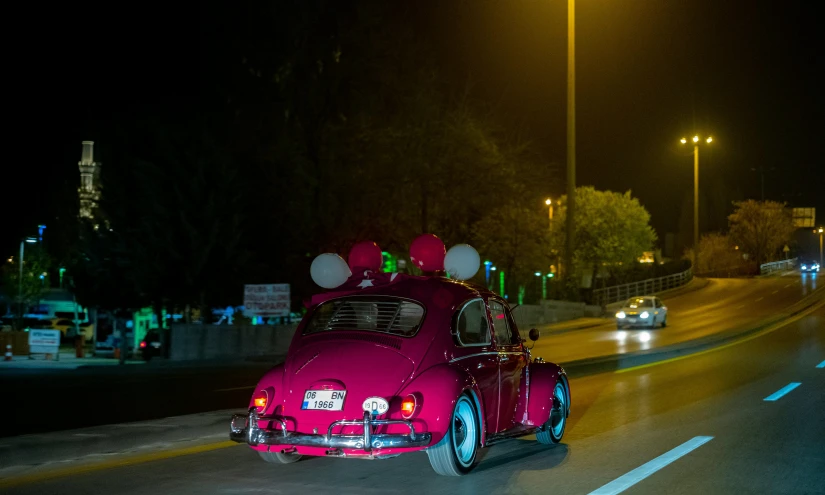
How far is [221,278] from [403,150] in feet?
30.0

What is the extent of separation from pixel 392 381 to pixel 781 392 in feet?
33.3

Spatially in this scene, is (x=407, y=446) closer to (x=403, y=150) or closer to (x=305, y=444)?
(x=305, y=444)

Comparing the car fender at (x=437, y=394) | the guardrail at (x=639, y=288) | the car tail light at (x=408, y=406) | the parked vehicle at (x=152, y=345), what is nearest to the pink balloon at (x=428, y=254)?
the car fender at (x=437, y=394)

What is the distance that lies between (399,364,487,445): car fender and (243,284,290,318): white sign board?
74.8ft

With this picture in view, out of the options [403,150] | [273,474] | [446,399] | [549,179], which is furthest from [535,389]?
[549,179]

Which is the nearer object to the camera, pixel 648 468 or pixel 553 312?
pixel 648 468

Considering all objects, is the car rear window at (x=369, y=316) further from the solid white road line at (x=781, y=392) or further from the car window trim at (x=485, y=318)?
the solid white road line at (x=781, y=392)

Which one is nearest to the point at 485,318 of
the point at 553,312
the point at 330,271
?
the point at 330,271

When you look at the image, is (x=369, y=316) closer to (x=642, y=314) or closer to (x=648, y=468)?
(x=648, y=468)

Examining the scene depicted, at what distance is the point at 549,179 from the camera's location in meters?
43.6

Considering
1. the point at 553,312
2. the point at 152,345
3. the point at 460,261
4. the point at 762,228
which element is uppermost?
the point at 762,228

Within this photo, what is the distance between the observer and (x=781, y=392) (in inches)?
617

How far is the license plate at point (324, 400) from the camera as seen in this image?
7.89 meters

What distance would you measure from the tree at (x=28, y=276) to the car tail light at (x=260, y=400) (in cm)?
6396
